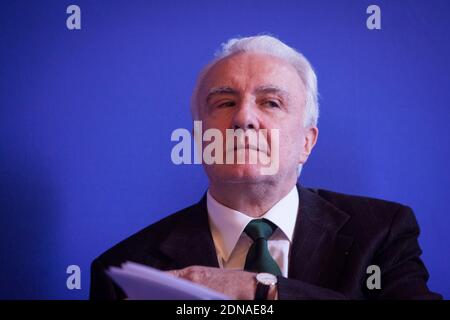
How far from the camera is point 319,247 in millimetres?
1300

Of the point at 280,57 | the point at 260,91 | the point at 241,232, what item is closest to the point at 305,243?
the point at 241,232

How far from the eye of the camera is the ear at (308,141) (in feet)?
4.72

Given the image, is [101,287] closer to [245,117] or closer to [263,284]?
[263,284]

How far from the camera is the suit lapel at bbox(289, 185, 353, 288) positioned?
1272 millimetres

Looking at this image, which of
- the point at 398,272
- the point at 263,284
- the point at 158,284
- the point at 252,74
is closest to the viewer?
the point at 158,284

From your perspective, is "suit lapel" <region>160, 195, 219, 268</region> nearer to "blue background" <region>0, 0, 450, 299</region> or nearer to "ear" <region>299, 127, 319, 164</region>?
"blue background" <region>0, 0, 450, 299</region>

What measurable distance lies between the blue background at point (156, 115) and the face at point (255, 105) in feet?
0.24

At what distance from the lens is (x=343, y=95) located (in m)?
1.43

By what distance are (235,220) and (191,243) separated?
141 millimetres

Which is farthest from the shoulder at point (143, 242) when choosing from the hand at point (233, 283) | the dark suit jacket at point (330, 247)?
the hand at point (233, 283)

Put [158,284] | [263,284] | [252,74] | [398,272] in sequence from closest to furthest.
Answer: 1. [158,284]
2. [263,284]
3. [398,272]
4. [252,74]
